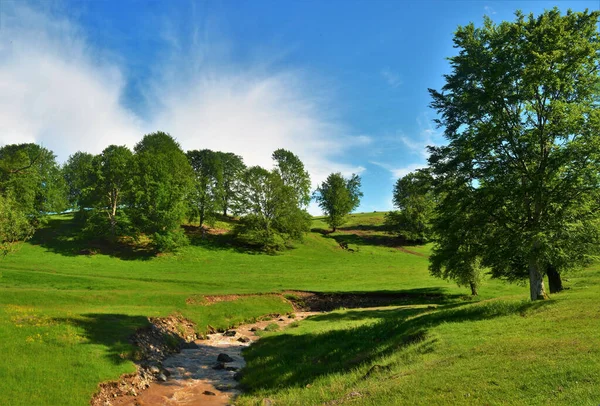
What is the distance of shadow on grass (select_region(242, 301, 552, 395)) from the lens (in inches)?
716

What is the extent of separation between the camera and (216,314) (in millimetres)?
36219

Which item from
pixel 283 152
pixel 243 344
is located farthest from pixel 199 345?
pixel 283 152

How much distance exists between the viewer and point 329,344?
23422 millimetres

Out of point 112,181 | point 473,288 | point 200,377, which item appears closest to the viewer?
point 200,377

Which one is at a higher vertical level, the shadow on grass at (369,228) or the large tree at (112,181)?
the large tree at (112,181)

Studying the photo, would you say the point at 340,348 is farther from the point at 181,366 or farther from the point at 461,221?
the point at 461,221

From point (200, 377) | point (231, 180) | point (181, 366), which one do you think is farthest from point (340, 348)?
point (231, 180)

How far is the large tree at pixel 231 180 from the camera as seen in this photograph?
8469cm

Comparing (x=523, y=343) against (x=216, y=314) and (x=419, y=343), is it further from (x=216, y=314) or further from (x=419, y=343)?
(x=216, y=314)

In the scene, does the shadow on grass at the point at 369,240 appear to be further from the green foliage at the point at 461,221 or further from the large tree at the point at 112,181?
the green foliage at the point at 461,221

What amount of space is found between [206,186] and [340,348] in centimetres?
7064

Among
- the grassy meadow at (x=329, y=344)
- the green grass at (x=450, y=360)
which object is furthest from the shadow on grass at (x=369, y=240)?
the green grass at (x=450, y=360)

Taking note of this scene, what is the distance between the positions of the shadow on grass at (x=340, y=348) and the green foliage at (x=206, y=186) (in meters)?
57.8

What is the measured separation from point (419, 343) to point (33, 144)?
11815 centimetres
